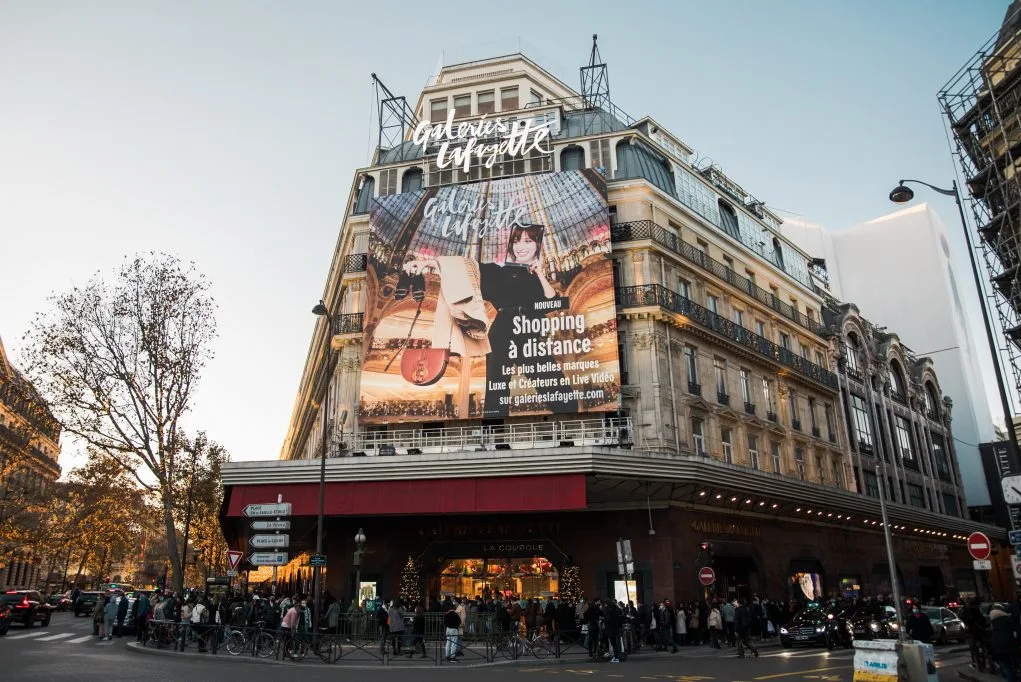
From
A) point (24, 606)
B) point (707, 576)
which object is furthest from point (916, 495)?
point (24, 606)

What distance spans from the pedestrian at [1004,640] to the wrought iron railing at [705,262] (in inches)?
907

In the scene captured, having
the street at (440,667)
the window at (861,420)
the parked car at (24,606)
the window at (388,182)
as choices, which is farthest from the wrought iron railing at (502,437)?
the window at (861,420)

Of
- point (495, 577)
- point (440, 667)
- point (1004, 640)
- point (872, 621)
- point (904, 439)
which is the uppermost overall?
point (904, 439)

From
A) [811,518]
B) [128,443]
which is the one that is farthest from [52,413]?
[811,518]

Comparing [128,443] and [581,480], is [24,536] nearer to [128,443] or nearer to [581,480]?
[128,443]

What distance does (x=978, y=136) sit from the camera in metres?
39.1

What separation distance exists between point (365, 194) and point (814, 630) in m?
27.7

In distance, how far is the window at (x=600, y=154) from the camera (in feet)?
120

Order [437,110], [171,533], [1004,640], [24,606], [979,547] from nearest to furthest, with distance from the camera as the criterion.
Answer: [1004,640] < [979,547] < [24,606] < [171,533] < [437,110]

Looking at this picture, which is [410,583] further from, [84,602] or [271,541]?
[84,602]

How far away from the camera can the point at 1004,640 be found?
13586 mm

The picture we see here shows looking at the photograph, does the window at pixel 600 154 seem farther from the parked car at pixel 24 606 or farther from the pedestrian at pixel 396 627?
the parked car at pixel 24 606

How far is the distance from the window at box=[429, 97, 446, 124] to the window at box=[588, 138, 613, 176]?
30.9ft

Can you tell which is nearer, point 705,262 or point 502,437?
point 502,437
